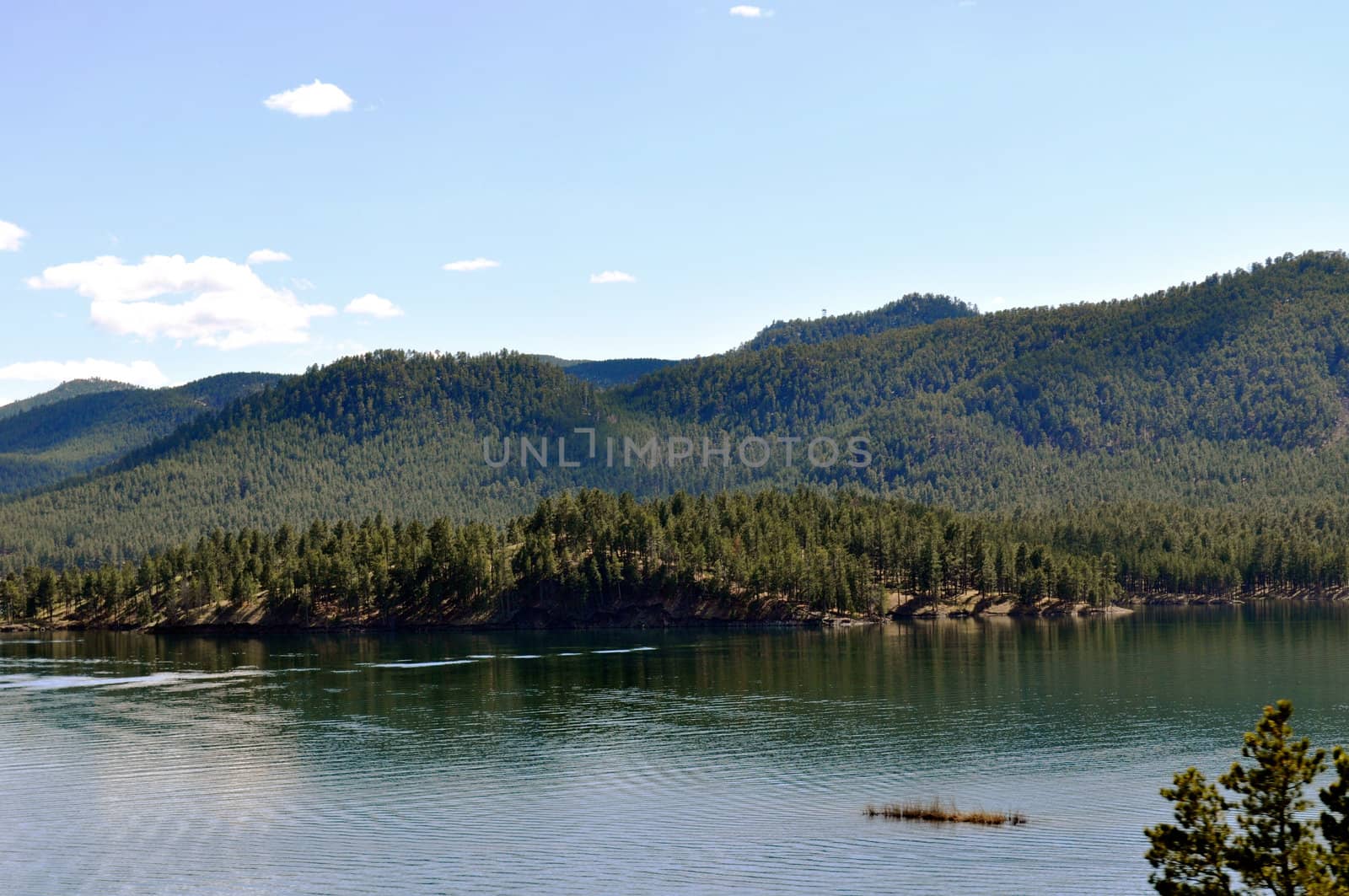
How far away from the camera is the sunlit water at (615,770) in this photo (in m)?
72.1

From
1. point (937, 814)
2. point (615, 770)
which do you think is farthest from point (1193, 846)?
point (615, 770)

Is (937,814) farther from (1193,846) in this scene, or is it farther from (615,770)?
(1193,846)

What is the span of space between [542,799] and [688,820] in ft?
40.2

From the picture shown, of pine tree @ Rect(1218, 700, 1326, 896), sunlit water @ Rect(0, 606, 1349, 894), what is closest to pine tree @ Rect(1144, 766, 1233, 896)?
pine tree @ Rect(1218, 700, 1326, 896)

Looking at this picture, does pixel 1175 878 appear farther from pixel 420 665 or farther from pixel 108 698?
pixel 420 665

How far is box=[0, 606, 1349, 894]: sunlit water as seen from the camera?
7206 centimetres

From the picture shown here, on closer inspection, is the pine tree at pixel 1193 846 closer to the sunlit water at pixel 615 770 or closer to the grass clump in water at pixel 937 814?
the sunlit water at pixel 615 770

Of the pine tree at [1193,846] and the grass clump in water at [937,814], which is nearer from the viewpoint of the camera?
the pine tree at [1193,846]

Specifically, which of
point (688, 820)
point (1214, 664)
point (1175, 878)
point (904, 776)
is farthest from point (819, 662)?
point (1175, 878)

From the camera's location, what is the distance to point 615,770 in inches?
3947

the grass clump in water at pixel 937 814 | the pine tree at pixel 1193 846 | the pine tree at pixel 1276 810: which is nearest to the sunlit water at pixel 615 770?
the grass clump in water at pixel 937 814

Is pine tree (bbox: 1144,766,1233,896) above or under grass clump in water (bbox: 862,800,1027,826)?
above

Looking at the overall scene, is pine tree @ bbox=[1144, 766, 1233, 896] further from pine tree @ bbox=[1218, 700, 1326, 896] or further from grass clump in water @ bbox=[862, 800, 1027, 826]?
grass clump in water @ bbox=[862, 800, 1027, 826]

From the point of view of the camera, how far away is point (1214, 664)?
171 metres
